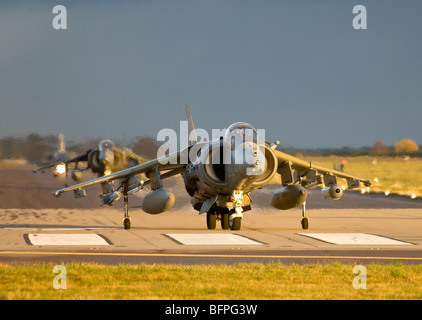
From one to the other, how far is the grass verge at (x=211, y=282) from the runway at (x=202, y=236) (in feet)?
6.42

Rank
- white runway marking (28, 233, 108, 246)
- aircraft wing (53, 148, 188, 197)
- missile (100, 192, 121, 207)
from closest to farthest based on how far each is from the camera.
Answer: white runway marking (28, 233, 108, 246) → missile (100, 192, 121, 207) → aircraft wing (53, 148, 188, 197)

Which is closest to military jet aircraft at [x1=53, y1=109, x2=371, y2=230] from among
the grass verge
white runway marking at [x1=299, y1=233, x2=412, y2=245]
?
white runway marking at [x1=299, y1=233, x2=412, y2=245]

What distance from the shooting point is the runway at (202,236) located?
2217cm

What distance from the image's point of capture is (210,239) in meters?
26.7

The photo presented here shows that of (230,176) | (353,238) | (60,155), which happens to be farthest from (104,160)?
(353,238)

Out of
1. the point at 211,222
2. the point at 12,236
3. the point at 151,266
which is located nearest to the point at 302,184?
the point at 211,222

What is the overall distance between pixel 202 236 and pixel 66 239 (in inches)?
A: 181

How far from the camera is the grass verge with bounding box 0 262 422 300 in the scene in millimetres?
15578

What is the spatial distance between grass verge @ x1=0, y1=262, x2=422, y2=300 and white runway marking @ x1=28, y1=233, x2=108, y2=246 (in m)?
5.74

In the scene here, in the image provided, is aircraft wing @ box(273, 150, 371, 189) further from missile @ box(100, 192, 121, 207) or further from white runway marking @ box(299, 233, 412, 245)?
missile @ box(100, 192, 121, 207)

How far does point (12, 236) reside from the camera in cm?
2727

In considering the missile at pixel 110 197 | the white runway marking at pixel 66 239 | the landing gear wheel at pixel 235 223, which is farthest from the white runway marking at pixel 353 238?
the white runway marking at pixel 66 239

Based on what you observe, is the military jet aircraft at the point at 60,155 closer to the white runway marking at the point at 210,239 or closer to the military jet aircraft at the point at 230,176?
the military jet aircraft at the point at 230,176
